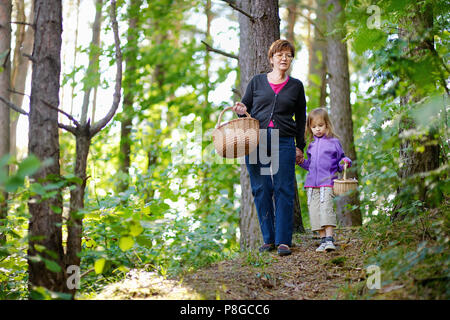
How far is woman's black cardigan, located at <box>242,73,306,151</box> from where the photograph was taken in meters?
4.54

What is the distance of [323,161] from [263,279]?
5.13ft

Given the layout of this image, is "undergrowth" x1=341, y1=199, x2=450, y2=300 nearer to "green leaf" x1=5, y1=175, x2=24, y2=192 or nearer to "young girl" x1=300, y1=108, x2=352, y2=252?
"young girl" x1=300, y1=108, x2=352, y2=252

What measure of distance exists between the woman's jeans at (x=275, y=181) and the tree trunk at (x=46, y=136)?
2.04 m

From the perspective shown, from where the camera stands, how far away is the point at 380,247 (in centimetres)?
412

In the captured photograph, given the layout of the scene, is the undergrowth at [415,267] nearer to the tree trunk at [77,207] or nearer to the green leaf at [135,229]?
the green leaf at [135,229]

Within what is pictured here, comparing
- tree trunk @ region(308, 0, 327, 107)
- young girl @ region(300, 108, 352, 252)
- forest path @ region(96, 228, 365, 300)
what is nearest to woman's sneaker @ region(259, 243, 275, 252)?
forest path @ region(96, 228, 365, 300)

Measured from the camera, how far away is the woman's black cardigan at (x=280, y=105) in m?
4.54

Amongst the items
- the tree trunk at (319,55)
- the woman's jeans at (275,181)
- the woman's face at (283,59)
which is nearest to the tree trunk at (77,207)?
the woman's jeans at (275,181)

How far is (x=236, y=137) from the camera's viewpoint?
4.28 meters

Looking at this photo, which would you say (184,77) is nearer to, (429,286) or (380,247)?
(380,247)

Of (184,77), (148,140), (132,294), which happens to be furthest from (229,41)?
(132,294)

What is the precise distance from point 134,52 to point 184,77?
156 cm

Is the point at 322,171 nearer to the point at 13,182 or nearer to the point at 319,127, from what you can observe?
the point at 319,127
